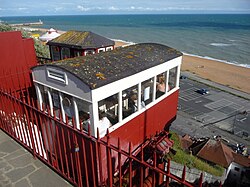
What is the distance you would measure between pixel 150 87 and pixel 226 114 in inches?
887

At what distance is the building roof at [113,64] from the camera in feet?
19.1

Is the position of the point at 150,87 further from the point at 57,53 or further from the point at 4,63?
the point at 57,53

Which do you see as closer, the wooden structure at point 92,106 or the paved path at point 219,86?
the wooden structure at point 92,106

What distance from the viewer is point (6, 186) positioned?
4504 millimetres

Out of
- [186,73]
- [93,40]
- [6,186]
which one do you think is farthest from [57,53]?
[186,73]

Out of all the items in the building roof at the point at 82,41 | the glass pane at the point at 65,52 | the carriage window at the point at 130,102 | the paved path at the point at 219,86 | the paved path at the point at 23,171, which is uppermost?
the building roof at the point at 82,41

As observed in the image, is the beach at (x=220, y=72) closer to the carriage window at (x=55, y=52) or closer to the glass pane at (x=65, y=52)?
the glass pane at (x=65, y=52)

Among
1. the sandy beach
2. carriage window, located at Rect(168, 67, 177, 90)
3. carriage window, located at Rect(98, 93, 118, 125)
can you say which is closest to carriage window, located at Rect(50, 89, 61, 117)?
carriage window, located at Rect(98, 93, 118, 125)

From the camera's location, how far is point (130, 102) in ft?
24.7

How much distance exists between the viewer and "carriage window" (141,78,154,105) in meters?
7.84

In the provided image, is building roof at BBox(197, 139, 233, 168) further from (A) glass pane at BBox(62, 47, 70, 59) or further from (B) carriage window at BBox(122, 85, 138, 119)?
(A) glass pane at BBox(62, 47, 70, 59)

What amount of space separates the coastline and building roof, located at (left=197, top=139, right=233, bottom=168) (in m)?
22.5

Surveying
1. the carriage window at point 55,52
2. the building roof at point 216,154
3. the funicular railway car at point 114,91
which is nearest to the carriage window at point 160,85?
the funicular railway car at point 114,91

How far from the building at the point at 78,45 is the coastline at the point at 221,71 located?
2968 centimetres
